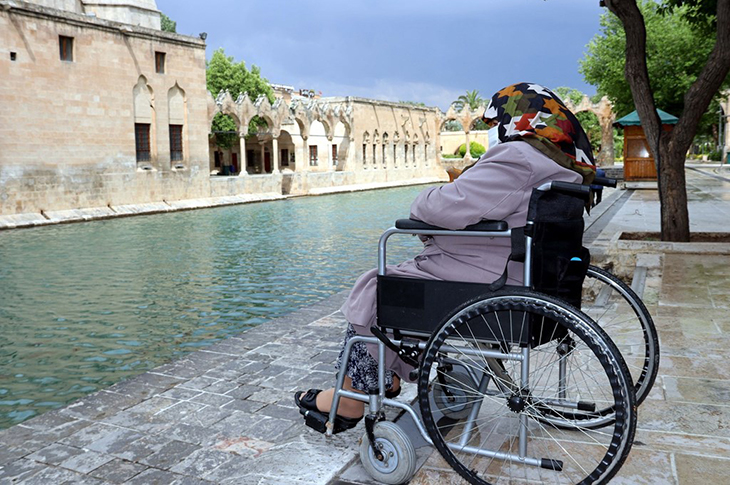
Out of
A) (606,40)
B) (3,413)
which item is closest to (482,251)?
(3,413)

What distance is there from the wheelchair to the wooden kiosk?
2297cm

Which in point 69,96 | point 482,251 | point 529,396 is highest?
point 69,96

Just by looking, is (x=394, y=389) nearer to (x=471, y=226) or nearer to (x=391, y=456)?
(x=391, y=456)

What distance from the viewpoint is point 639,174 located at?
2553 cm

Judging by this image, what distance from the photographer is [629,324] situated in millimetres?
4844

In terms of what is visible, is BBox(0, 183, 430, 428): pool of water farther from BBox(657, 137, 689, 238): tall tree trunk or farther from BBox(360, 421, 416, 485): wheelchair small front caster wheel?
BBox(657, 137, 689, 238): tall tree trunk

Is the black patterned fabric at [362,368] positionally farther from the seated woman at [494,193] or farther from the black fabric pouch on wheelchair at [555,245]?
the black fabric pouch on wheelchair at [555,245]

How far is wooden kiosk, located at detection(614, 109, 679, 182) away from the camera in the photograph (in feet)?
78.5

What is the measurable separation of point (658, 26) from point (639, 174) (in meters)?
8.59

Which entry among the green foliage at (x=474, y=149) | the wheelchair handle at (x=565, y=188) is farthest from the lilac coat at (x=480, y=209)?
the green foliage at (x=474, y=149)

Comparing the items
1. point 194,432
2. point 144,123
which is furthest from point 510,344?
point 144,123

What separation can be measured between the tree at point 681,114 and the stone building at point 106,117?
16.7m

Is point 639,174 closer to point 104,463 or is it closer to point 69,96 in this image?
point 69,96

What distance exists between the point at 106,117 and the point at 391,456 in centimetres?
2272
